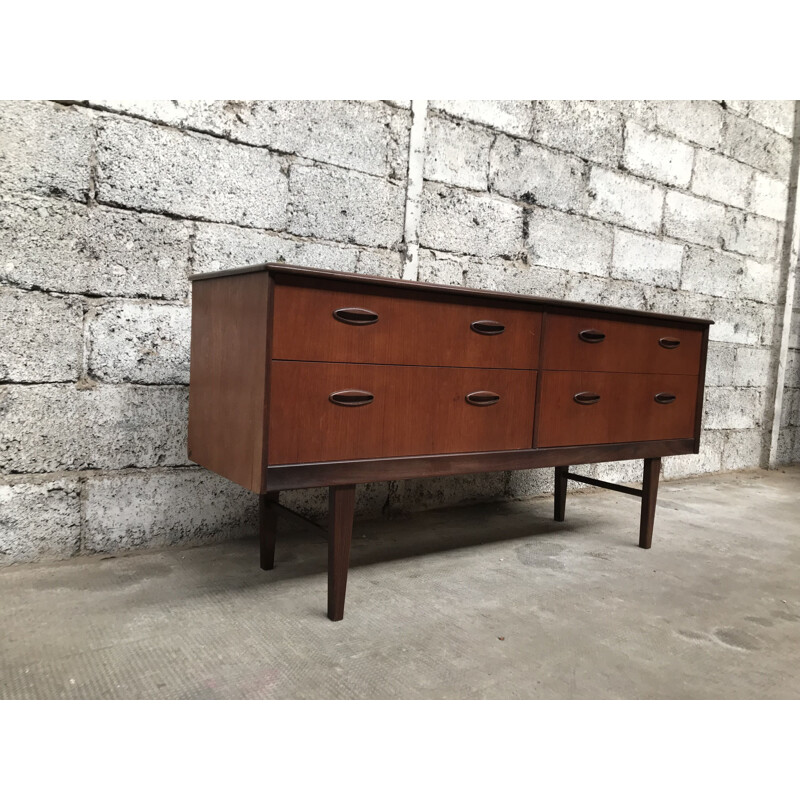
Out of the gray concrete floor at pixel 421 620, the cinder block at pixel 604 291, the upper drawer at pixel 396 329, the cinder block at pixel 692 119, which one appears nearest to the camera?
the gray concrete floor at pixel 421 620

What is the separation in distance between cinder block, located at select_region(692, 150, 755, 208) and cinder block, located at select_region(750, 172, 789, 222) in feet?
0.29

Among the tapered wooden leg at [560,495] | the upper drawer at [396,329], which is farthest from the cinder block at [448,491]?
the upper drawer at [396,329]

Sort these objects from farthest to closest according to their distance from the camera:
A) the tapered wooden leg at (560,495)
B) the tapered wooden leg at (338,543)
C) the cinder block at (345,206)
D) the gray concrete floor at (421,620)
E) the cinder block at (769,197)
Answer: the cinder block at (769,197) → the tapered wooden leg at (560,495) → the cinder block at (345,206) → the tapered wooden leg at (338,543) → the gray concrete floor at (421,620)

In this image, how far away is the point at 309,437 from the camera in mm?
1542

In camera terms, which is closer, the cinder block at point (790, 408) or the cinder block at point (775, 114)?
the cinder block at point (775, 114)

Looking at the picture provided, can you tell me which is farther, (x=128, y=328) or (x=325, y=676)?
(x=128, y=328)

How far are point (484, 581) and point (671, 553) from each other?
2.86ft

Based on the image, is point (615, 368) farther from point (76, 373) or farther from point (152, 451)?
point (76, 373)

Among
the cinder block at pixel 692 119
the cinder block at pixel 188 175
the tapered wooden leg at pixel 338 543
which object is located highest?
the cinder block at pixel 692 119

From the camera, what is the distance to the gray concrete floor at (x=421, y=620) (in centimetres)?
136

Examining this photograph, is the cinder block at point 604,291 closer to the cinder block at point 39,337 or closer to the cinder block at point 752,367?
the cinder block at point 752,367

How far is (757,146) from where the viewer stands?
13.3 feet

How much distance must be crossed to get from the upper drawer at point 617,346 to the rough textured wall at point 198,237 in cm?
85
